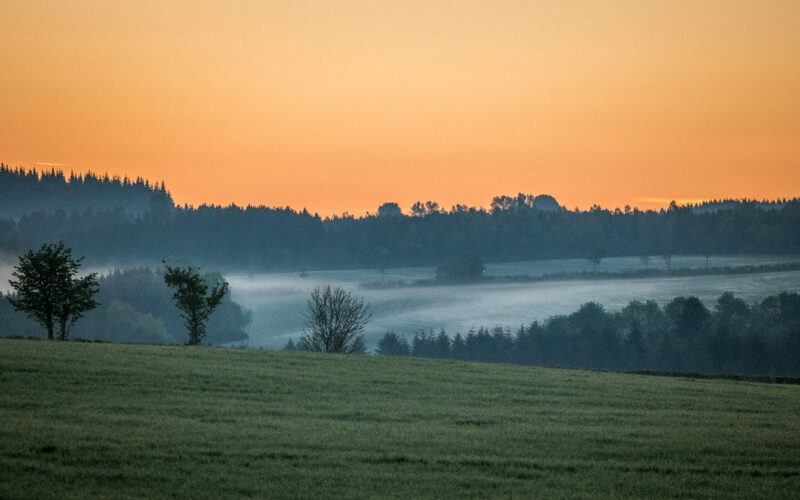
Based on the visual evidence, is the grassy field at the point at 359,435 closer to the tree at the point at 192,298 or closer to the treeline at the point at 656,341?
the tree at the point at 192,298

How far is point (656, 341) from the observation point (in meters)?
127

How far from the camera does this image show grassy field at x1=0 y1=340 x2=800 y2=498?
1382 centimetres

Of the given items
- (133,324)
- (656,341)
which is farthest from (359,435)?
(133,324)

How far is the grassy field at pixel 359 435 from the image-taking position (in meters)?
13.8

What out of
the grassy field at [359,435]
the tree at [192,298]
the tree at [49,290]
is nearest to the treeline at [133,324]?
the tree at [192,298]

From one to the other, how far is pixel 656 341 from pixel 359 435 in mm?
118551

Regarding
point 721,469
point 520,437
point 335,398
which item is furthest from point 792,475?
point 335,398

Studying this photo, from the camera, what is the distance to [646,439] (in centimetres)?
1883

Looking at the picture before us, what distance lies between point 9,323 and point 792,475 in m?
171

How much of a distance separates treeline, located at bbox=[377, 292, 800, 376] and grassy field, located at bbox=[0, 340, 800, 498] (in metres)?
91.2

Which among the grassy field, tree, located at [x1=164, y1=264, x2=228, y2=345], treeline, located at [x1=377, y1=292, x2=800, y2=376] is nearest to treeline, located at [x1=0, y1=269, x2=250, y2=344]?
treeline, located at [x1=377, y1=292, x2=800, y2=376]

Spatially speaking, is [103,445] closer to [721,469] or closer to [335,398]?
[335,398]

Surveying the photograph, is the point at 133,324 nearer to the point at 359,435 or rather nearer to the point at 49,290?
the point at 49,290

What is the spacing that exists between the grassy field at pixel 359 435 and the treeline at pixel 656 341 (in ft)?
299
